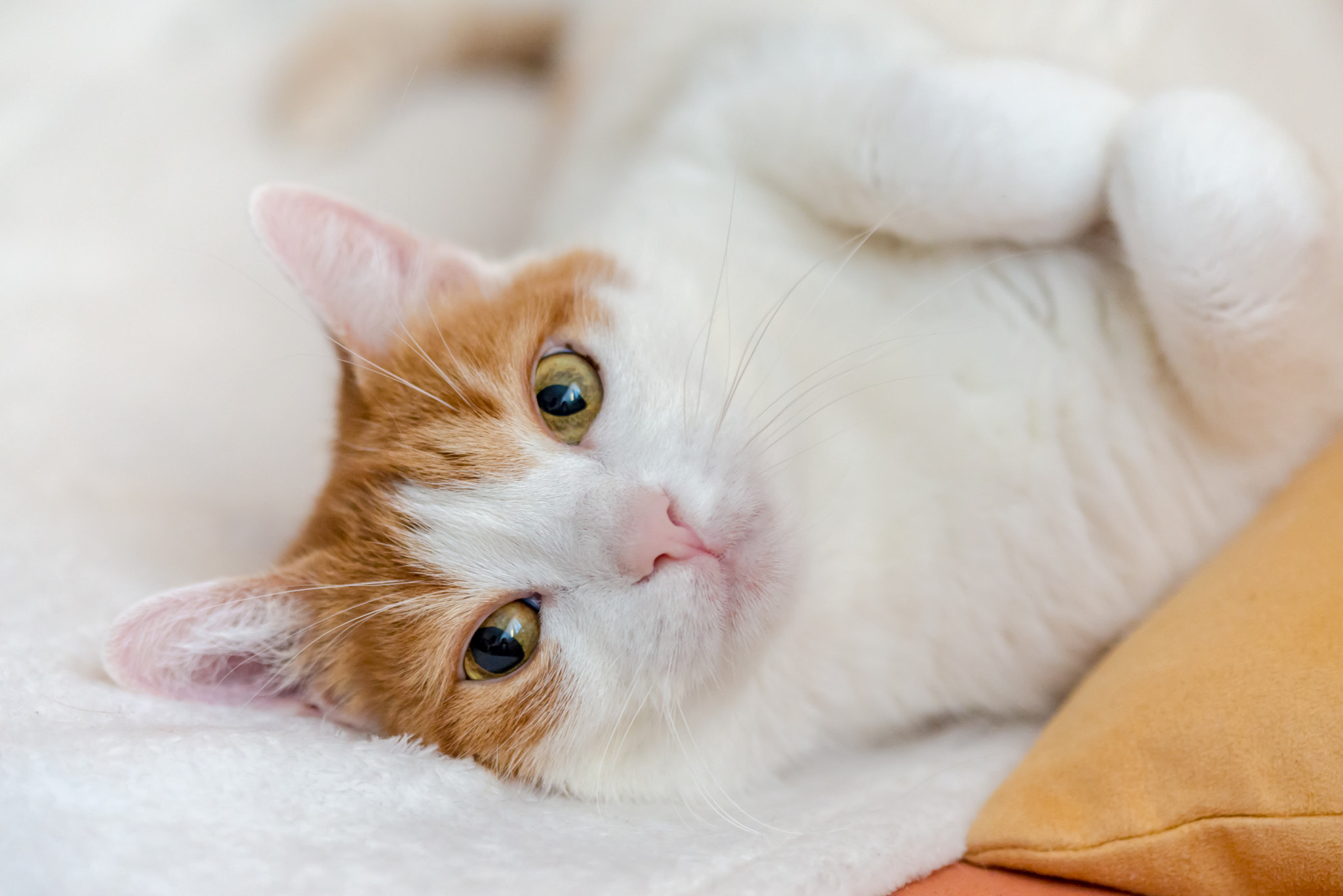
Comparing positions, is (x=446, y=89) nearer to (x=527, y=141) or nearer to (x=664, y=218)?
(x=527, y=141)

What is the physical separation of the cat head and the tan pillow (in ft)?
1.35

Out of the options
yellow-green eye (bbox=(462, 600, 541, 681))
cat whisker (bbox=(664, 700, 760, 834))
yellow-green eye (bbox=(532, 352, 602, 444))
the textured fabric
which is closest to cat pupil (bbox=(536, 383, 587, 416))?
yellow-green eye (bbox=(532, 352, 602, 444))

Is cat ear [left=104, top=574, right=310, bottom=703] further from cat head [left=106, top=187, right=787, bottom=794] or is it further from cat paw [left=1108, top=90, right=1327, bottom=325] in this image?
cat paw [left=1108, top=90, right=1327, bottom=325]

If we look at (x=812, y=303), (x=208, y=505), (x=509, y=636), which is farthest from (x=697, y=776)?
(x=208, y=505)

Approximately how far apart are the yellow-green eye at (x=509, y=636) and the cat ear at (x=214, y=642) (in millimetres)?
295

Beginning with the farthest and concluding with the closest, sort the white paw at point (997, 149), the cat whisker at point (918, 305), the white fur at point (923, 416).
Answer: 1. the cat whisker at point (918, 305)
2. the white paw at point (997, 149)
3. the white fur at point (923, 416)

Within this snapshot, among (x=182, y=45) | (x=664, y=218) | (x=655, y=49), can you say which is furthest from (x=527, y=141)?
(x=664, y=218)

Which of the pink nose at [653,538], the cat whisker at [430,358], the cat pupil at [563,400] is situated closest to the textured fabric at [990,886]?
the pink nose at [653,538]

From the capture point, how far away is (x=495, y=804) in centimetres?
113

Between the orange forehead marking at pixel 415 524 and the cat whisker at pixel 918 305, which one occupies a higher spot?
the cat whisker at pixel 918 305

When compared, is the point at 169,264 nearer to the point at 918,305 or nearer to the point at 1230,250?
the point at 918,305

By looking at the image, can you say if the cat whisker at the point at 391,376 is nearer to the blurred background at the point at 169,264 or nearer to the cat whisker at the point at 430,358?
the cat whisker at the point at 430,358

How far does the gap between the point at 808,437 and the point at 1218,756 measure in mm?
637

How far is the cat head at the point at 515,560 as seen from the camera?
1123 millimetres
